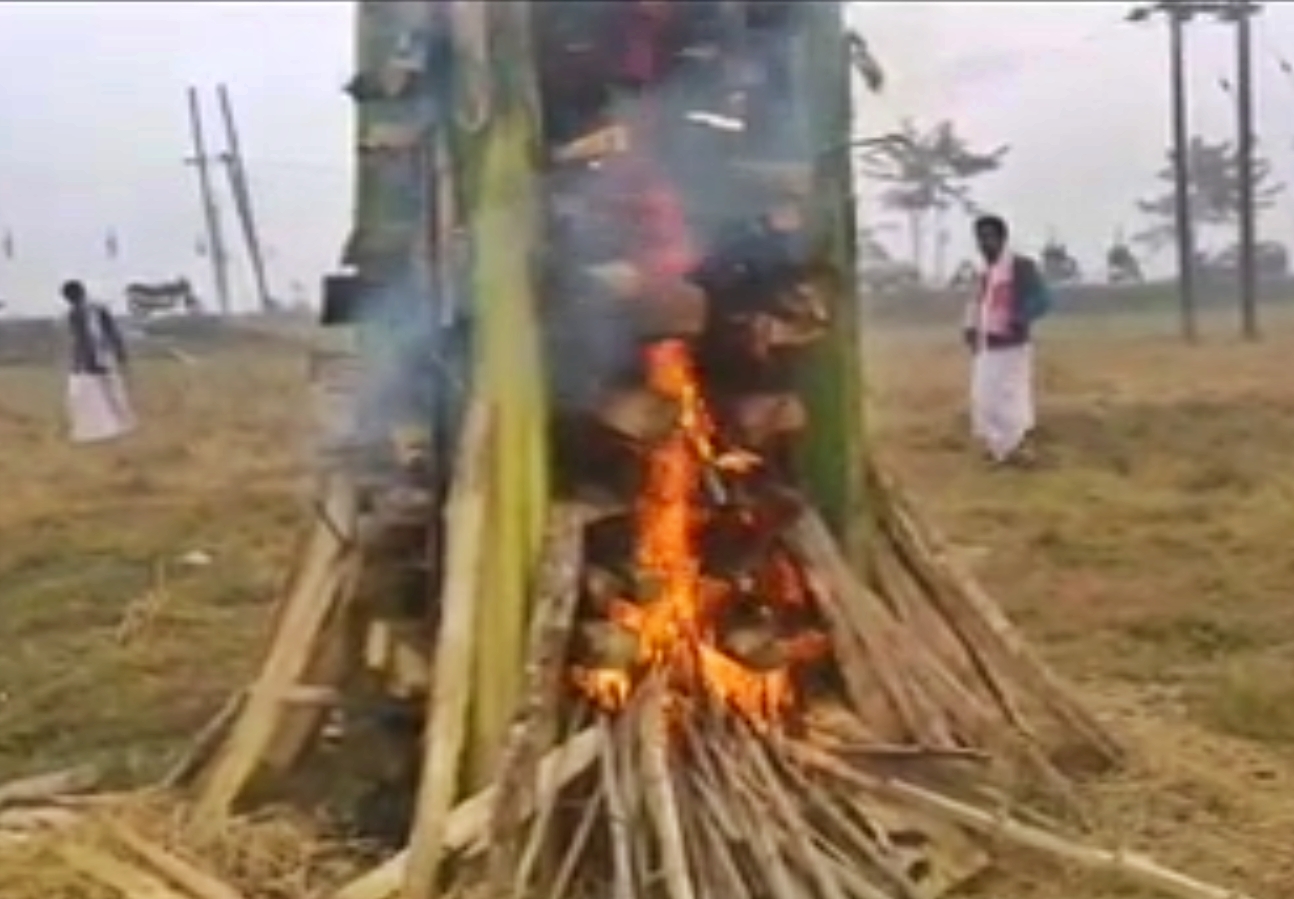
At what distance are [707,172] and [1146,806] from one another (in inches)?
68.2

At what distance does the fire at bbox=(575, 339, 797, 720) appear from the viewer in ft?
17.4

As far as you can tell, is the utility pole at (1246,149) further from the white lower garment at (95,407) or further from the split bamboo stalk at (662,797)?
the split bamboo stalk at (662,797)

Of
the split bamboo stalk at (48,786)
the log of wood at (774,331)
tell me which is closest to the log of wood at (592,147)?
the log of wood at (774,331)

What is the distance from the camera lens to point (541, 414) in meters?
5.23

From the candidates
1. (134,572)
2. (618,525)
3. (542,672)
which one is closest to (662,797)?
(542,672)

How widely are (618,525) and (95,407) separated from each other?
41.1 ft

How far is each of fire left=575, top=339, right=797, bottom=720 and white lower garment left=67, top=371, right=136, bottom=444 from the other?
12.4 m

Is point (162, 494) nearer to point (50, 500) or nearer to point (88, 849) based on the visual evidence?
point (50, 500)

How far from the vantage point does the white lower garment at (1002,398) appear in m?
12.9

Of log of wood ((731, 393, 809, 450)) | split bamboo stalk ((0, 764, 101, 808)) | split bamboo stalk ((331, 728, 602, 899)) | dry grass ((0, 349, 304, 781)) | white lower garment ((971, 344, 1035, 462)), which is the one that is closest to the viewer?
split bamboo stalk ((331, 728, 602, 899))

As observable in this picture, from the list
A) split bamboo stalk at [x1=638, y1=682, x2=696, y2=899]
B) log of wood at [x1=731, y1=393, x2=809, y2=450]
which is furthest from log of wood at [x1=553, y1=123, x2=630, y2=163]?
split bamboo stalk at [x1=638, y1=682, x2=696, y2=899]

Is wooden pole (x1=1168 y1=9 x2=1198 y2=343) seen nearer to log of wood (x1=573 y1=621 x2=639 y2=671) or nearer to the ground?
the ground

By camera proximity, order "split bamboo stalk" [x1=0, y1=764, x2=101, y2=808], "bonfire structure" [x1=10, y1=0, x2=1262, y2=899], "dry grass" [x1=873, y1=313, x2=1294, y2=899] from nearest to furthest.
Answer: "bonfire structure" [x1=10, y1=0, x2=1262, y2=899], "dry grass" [x1=873, y1=313, x2=1294, y2=899], "split bamboo stalk" [x1=0, y1=764, x2=101, y2=808]

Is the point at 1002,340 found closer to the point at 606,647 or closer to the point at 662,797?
the point at 606,647
